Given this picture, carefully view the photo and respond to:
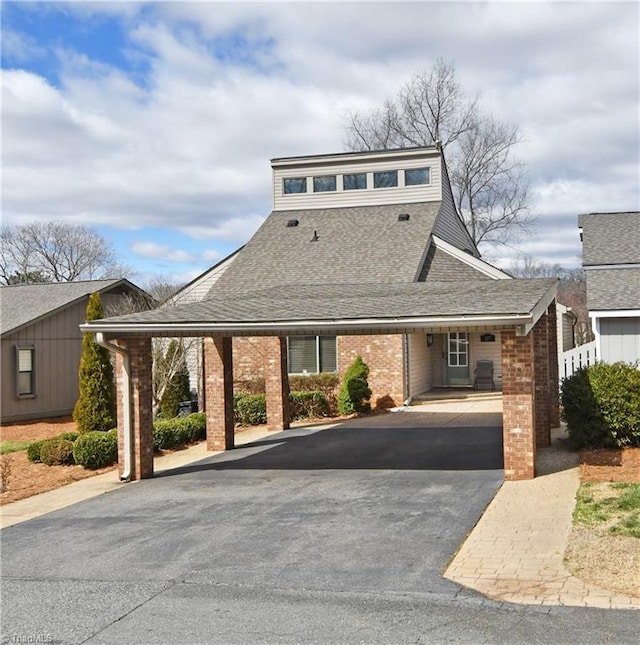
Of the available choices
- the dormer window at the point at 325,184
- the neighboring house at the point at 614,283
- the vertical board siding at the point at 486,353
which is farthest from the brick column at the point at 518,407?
the dormer window at the point at 325,184

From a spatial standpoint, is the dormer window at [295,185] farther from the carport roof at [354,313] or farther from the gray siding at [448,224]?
the carport roof at [354,313]

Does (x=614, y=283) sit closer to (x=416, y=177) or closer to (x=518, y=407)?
(x=518, y=407)

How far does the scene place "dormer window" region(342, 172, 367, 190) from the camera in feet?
89.9

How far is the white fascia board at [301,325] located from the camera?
10281mm

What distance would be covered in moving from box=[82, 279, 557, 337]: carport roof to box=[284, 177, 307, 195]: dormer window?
554 inches

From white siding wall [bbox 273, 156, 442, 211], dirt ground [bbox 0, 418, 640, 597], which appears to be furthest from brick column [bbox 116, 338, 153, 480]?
white siding wall [bbox 273, 156, 442, 211]

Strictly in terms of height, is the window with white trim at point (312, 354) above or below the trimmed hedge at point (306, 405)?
above

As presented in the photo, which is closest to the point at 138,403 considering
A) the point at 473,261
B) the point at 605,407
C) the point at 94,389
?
the point at 94,389

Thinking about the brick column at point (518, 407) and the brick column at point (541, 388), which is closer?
the brick column at point (518, 407)

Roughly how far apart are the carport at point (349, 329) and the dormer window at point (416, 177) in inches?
449

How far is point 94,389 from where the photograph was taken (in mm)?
18312

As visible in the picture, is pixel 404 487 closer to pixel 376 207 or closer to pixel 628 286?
pixel 628 286

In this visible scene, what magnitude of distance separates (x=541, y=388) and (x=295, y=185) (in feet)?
54.8

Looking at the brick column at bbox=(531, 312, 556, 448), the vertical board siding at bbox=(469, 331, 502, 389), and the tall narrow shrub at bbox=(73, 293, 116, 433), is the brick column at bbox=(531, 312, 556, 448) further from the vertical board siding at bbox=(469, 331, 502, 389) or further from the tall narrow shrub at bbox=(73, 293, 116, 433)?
the vertical board siding at bbox=(469, 331, 502, 389)
